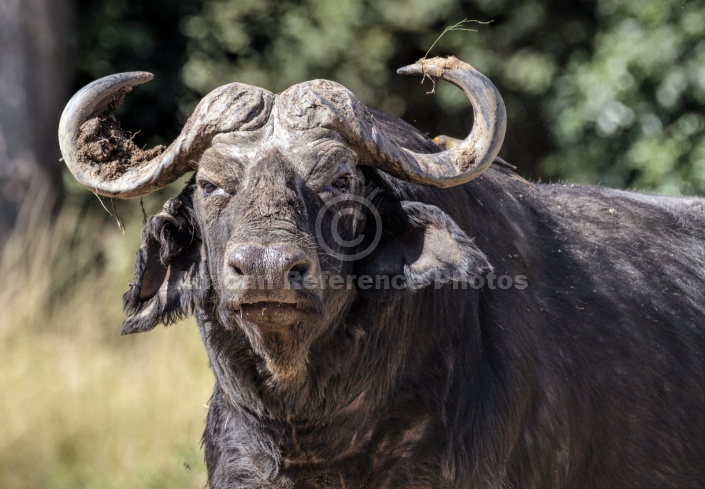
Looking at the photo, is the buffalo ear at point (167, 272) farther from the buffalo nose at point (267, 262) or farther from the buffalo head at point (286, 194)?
the buffalo nose at point (267, 262)

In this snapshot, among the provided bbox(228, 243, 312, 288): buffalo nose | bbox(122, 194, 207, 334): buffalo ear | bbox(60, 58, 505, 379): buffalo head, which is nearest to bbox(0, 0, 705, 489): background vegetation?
bbox(122, 194, 207, 334): buffalo ear

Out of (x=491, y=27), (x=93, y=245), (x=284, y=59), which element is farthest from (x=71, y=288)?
(x=491, y=27)

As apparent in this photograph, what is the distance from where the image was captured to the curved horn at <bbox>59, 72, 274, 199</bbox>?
4.48 meters

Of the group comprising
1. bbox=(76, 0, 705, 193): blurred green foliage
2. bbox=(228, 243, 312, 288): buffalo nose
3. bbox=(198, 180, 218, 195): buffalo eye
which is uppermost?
bbox=(228, 243, 312, 288): buffalo nose

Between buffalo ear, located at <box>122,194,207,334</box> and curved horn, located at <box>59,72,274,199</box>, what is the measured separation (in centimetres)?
17

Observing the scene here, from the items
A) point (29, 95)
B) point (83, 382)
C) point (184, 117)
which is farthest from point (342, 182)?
point (184, 117)

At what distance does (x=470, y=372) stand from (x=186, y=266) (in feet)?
4.45

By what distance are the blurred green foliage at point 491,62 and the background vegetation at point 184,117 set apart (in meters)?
0.02

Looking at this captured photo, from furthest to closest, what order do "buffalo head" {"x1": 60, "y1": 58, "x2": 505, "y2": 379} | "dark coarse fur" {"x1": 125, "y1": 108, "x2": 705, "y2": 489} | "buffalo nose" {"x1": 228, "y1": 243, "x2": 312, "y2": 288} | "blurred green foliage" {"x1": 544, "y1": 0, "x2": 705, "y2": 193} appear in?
"blurred green foliage" {"x1": 544, "y1": 0, "x2": 705, "y2": 193} → "dark coarse fur" {"x1": 125, "y1": 108, "x2": 705, "y2": 489} → "buffalo head" {"x1": 60, "y1": 58, "x2": 505, "y2": 379} → "buffalo nose" {"x1": 228, "y1": 243, "x2": 312, "y2": 288}

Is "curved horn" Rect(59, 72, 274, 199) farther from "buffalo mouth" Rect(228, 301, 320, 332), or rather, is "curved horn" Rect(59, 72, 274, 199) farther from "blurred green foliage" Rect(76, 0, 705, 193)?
"blurred green foliage" Rect(76, 0, 705, 193)

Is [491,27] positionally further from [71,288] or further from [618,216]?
[618,216]

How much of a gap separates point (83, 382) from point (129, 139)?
4516 millimetres

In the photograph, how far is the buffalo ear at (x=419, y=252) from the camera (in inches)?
173

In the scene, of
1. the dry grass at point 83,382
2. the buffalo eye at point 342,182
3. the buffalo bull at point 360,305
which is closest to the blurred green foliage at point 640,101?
the dry grass at point 83,382
